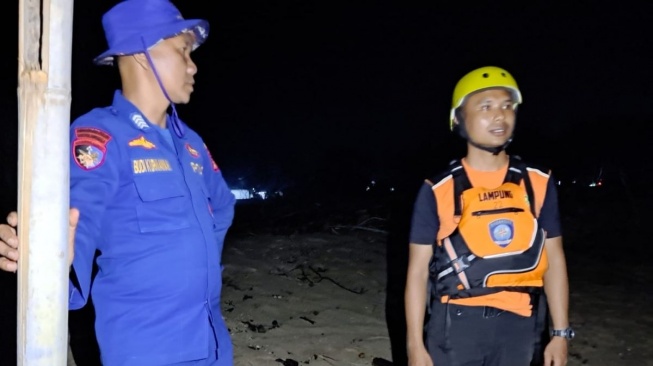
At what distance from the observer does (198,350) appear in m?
1.84

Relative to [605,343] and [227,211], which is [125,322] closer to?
[227,211]

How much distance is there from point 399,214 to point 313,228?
2.02 meters

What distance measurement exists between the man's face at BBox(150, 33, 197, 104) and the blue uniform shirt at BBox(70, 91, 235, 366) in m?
0.19

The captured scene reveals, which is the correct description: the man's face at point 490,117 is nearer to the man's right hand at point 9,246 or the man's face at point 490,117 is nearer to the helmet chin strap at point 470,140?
the helmet chin strap at point 470,140

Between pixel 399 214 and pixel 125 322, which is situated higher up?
pixel 125 322

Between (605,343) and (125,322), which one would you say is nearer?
(125,322)

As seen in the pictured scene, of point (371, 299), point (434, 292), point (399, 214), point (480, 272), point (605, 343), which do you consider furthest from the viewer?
point (399, 214)

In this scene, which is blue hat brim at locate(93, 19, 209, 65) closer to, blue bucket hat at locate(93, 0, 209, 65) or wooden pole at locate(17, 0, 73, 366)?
blue bucket hat at locate(93, 0, 209, 65)

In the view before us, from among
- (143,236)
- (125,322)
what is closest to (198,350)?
(125,322)

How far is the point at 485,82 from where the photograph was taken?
2.67m

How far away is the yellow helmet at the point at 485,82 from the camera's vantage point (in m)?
2.66

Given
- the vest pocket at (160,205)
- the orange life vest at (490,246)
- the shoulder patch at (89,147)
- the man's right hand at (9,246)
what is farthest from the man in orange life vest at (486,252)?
the man's right hand at (9,246)

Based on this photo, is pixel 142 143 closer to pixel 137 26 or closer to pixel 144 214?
pixel 144 214

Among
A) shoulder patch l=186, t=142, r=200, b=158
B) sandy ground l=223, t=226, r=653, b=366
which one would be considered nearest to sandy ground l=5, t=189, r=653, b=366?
sandy ground l=223, t=226, r=653, b=366
